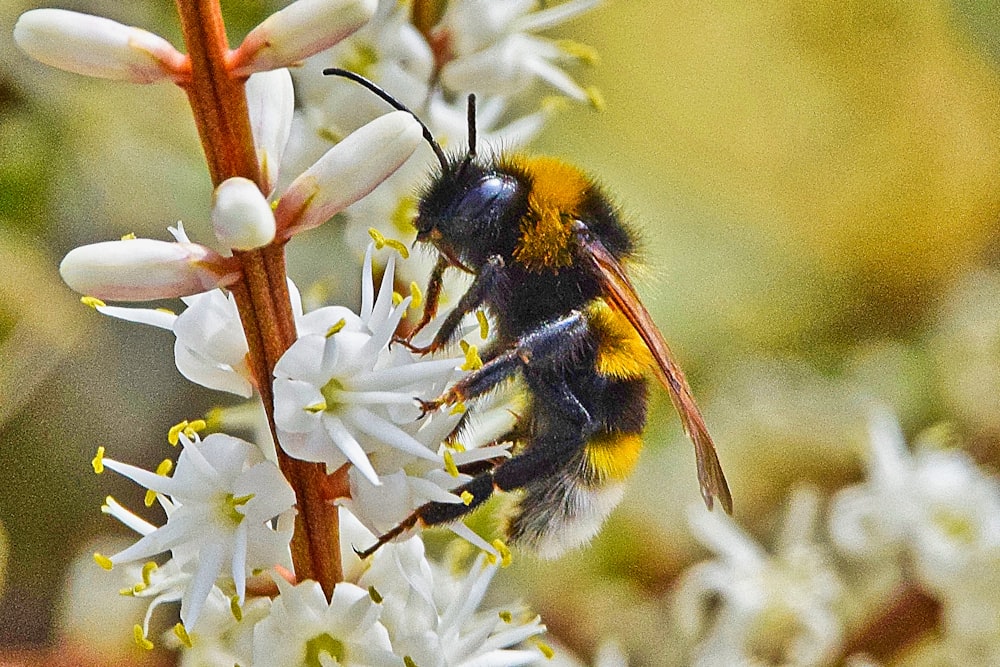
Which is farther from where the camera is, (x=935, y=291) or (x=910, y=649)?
(x=935, y=291)

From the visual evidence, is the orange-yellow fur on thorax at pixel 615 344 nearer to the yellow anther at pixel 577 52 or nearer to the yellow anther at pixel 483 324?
the yellow anther at pixel 483 324

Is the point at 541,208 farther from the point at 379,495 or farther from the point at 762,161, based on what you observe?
the point at 762,161

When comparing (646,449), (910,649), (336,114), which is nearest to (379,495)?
(336,114)

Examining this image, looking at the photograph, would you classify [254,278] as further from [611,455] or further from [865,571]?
[865,571]

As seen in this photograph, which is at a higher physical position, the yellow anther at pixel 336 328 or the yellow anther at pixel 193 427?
the yellow anther at pixel 336 328

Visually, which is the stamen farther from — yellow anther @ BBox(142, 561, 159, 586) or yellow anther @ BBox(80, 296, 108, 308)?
yellow anther @ BBox(142, 561, 159, 586)

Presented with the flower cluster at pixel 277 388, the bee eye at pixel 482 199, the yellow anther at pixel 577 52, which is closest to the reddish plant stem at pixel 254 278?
the flower cluster at pixel 277 388

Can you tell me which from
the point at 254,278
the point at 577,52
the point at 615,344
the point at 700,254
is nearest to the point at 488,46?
the point at 577,52
